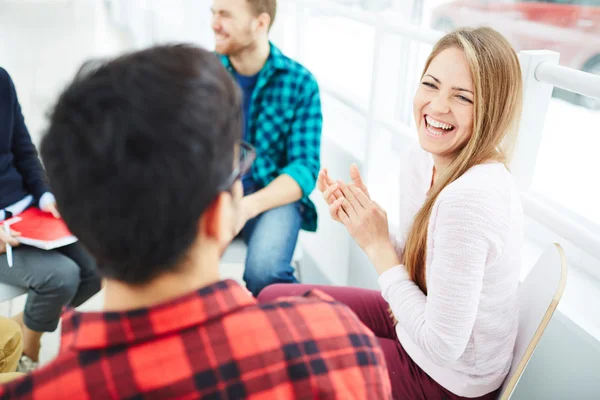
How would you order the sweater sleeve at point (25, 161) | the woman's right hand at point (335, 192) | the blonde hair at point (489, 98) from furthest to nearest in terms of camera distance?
the sweater sleeve at point (25, 161)
the woman's right hand at point (335, 192)
the blonde hair at point (489, 98)

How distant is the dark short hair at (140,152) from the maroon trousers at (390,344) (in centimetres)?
73

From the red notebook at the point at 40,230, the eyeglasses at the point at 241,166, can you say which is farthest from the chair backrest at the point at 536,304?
the red notebook at the point at 40,230

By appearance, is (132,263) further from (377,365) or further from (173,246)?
(377,365)

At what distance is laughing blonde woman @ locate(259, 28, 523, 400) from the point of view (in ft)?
3.16

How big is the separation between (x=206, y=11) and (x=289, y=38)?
0.85 metres

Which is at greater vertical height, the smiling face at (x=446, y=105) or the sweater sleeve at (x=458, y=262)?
the smiling face at (x=446, y=105)

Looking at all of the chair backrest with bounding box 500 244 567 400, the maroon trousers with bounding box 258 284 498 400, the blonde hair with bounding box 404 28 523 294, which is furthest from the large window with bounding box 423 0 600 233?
the maroon trousers with bounding box 258 284 498 400

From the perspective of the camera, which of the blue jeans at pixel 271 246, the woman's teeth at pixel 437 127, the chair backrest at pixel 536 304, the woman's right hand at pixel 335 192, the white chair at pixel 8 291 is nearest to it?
the chair backrest at pixel 536 304

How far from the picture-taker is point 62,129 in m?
0.54

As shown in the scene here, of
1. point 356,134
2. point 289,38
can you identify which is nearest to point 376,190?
point 356,134

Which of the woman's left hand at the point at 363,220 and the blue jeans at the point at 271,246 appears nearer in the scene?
the woman's left hand at the point at 363,220

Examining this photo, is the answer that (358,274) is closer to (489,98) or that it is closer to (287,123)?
(287,123)

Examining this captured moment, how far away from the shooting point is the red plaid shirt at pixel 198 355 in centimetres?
55

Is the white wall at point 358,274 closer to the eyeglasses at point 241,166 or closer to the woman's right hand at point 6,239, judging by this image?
the eyeglasses at point 241,166
